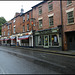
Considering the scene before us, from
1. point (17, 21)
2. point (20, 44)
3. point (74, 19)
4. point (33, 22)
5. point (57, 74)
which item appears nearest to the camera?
point (57, 74)

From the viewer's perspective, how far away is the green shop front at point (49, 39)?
15.9 meters

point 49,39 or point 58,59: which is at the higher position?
point 49,39

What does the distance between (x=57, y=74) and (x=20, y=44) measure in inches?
949

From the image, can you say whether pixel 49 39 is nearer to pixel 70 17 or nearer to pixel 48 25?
pixel 48 25

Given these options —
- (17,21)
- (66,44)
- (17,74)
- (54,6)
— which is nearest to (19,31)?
(17,21)

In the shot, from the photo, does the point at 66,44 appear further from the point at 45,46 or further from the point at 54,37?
the point at 45,46

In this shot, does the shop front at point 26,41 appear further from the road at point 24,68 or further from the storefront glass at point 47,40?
the road at point 24,68

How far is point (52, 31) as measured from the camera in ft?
55.3

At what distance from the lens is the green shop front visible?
15.9 metres

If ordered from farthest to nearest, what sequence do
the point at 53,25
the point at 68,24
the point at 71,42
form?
1. the point at 53,25
2. the point at 71,42
3. the point at 68,24

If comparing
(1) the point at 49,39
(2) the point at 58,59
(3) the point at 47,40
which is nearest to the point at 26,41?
(3) the point at 47,40

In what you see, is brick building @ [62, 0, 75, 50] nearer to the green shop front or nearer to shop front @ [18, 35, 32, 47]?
the green shop front

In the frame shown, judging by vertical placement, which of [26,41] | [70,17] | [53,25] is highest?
[70,17]

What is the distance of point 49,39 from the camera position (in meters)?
17.8
